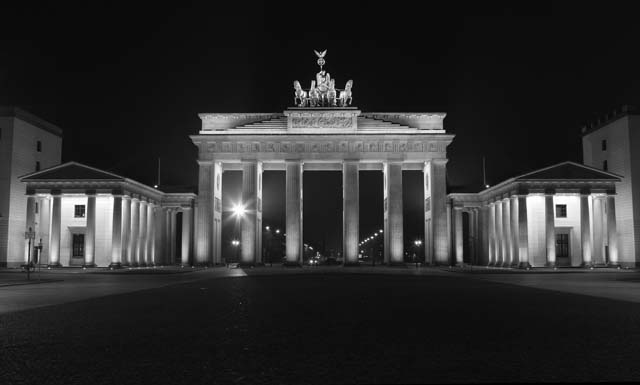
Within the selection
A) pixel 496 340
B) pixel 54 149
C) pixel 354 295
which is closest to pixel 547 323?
pixel 496 340

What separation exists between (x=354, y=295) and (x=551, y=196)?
1787 inches

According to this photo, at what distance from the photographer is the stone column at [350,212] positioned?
71938mm

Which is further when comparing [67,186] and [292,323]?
[67,186]

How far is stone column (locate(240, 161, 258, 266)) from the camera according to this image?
71.8m

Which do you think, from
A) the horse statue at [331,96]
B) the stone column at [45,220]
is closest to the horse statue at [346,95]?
the horse statue at [331,96]

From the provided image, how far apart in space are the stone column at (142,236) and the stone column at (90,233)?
7.90m

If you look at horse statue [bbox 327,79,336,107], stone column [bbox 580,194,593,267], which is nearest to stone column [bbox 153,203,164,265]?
horse statue [bbox 327,79,336,107]

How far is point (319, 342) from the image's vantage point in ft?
41.2

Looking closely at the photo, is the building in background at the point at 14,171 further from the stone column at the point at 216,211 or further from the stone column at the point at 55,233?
the stone column at the point at 216,211

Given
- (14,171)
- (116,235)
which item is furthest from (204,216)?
(14,171)

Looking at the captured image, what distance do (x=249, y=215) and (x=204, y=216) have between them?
206 inches

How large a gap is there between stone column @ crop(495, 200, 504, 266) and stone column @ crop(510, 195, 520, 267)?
15.3 feet

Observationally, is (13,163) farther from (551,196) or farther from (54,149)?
(551,196)

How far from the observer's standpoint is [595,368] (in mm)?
9844
